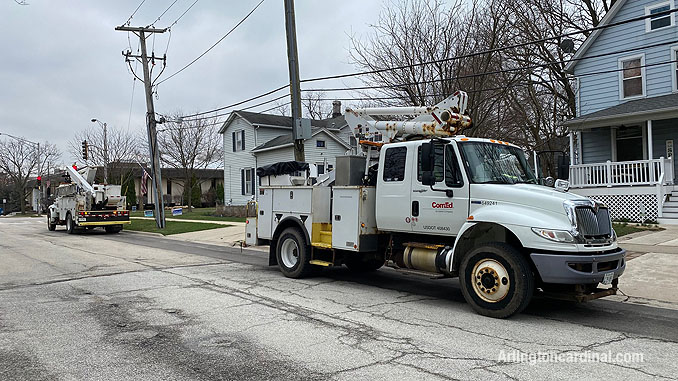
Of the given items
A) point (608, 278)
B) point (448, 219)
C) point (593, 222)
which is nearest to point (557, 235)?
point (593, 222)

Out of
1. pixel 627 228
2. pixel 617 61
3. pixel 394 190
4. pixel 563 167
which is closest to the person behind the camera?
pixel 563 167

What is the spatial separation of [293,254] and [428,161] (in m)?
4.02

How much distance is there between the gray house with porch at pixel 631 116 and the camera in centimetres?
1756

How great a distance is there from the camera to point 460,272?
7.26 m

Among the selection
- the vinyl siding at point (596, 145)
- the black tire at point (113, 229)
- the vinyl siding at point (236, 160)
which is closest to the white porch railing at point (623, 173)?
the vinyl siding at point (596, 145)

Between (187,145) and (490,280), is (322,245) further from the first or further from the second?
(187,145)

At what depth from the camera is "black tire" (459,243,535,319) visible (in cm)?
659

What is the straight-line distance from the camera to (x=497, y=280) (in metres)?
6.84

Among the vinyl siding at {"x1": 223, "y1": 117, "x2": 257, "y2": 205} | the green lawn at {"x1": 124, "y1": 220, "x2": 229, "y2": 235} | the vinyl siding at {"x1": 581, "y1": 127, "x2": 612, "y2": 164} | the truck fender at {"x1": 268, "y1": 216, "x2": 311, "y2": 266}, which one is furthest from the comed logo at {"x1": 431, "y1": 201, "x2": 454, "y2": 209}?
the vinyl siding at {"x1": 223, "y1": 117, "x2": 257, "y2": 205}

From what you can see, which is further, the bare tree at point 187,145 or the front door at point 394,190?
the bare tree at point 187,145

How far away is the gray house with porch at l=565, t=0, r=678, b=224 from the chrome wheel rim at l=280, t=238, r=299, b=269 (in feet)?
40.8

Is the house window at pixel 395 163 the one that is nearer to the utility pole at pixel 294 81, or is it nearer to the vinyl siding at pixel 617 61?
the utility pole at pixel 294 81

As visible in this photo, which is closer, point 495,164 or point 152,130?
point 495,164

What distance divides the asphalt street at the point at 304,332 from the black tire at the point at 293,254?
21 centimetres
